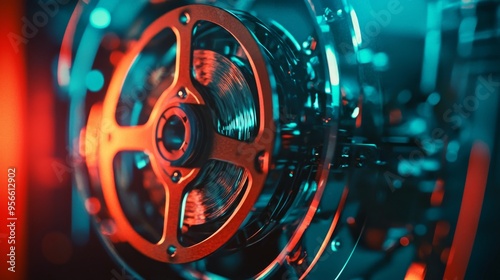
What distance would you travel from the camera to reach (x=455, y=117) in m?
0.70

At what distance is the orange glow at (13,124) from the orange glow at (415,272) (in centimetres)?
75

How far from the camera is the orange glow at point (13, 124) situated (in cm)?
117

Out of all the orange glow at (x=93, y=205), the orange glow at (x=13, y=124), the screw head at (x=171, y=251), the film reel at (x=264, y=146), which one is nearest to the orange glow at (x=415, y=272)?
the film reel at (x=264, y=146)

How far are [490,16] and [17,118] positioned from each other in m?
0.86

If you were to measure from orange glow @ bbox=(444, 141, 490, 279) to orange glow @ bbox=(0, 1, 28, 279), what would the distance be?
0.81 meters

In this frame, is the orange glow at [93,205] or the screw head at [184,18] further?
the orange glow at [93,205]

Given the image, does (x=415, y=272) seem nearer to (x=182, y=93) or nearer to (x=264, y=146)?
(x=264, y=146)

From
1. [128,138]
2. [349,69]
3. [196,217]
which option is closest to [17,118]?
[128,138]

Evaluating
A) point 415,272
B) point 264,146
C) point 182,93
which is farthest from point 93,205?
point 415,272

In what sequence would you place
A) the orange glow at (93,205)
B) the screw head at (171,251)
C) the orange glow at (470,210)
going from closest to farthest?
1. the orange glow at (470,210)
2. the screw head at (171,251)
3. the orange glow at (93,205)

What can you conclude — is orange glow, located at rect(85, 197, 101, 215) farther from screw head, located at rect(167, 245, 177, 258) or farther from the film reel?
screw head, located at rect(167, 245, 177, 258)

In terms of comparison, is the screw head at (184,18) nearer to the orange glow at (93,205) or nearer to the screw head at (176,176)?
the screw head at (176,176)

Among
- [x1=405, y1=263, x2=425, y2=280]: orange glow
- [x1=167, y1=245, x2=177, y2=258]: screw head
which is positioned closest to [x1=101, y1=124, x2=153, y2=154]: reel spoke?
[x1=167, y1=245, x2=177, y2=258]: screw head

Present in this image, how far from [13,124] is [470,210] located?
85cm
